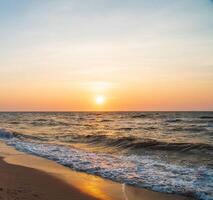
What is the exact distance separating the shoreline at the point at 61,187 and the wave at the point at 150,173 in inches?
17.7

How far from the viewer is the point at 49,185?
8844 mm

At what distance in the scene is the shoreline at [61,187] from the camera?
7586 millimetres

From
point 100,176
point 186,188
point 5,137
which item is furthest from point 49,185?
point 5,137

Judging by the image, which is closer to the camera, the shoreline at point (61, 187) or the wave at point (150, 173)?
the shoreline at point (61, 187)

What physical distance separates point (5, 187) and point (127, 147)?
39.3ft

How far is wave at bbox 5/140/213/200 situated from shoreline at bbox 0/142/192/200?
17.7 inches

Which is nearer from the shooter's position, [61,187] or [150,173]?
[61,187]

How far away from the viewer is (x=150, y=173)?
10.7 metres

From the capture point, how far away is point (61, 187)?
8773 mm

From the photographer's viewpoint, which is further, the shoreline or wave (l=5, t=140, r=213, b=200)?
wave (l=5, t=140, r=213, b=200)

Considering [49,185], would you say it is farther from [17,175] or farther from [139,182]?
[139,182]

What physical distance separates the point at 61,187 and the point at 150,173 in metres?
3.31

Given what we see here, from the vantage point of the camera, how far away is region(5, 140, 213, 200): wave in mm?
8837

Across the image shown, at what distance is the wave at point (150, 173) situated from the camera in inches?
348
